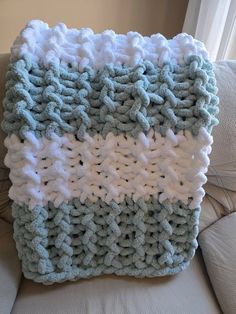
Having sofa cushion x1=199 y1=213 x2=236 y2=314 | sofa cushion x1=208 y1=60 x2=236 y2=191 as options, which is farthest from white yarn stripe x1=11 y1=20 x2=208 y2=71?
sofa cushion x1=199 y1=213 x2=236 y2=314

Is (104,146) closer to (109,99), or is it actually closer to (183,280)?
(109,99)

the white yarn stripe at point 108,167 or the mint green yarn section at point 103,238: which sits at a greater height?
the white yarn stripe at point 108,167

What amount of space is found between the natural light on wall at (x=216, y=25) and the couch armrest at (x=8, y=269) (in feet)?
3.34

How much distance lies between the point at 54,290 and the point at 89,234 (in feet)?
0.57

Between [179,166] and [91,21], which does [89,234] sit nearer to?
[179,166]

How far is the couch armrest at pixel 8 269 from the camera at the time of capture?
77 cm

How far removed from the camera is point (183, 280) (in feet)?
2.85

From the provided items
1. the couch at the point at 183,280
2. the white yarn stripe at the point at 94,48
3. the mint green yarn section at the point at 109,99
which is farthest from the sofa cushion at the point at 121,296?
the white yarn stripe at the point at 94,48

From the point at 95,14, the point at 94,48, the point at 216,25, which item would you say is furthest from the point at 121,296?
the point at 95,14

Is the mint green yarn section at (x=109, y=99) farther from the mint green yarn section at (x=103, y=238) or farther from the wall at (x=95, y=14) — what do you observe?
the wall at (x=95, y=14)

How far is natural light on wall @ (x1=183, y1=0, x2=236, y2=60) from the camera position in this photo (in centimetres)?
125

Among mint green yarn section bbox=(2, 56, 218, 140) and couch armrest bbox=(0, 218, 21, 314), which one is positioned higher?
mint green yarn section bbox=(2, 56, 218, 140)

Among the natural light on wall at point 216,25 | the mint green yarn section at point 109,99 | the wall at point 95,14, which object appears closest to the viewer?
the mint green yarn section at point 109,99

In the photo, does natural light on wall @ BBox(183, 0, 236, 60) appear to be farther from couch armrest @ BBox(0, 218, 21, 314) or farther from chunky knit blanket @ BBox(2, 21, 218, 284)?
couch armrest @ BBox(0, 218, 21, 314)
